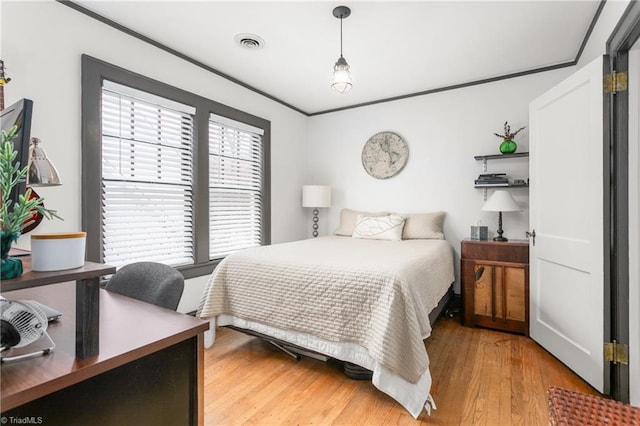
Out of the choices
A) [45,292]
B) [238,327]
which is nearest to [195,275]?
[238,327]

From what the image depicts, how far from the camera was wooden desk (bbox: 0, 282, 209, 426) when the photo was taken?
623 mm

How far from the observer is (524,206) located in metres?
3.15

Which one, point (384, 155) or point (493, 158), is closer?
point (493, 158)

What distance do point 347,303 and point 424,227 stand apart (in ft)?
6.31

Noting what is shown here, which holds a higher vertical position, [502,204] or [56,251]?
[502,204]

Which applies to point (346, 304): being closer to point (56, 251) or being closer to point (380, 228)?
point (56, 251)

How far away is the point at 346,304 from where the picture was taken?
6.17ft

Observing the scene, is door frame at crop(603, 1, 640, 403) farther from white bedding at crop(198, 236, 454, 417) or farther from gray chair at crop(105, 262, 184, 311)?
gray chair at crop(105, 262, 184, 311)

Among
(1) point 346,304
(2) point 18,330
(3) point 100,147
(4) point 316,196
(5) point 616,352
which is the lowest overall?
(5) point 616,352

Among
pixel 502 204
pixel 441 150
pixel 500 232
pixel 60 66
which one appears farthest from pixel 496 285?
pixel 60 66

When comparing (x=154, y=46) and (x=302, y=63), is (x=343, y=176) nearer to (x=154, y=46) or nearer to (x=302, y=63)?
(x=302, y=63)

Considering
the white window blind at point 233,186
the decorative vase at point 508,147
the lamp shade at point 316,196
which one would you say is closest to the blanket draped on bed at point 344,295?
the white window blind at point 233,186

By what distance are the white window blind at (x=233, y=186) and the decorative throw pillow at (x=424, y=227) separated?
1.80m

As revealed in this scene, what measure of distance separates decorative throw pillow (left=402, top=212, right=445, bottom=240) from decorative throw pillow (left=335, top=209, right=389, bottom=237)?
0.40m
